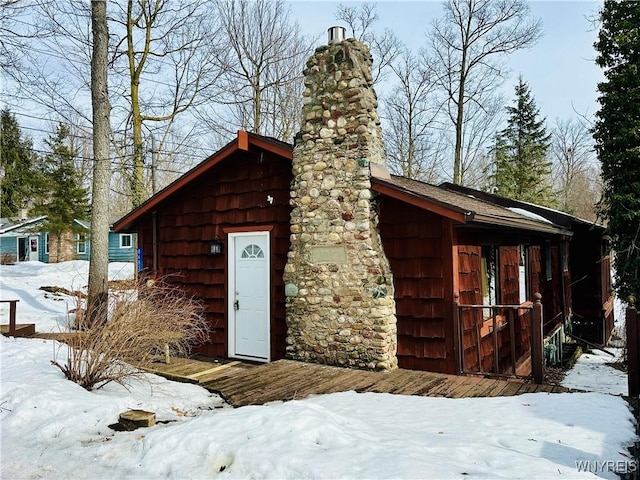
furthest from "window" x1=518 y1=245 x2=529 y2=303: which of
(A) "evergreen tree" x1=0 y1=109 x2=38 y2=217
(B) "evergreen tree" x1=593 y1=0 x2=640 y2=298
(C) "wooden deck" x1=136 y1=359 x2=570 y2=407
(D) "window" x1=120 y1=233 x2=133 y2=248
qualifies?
(A) "evergreen tree" x1=0 y1=109 x2=38 y2=217

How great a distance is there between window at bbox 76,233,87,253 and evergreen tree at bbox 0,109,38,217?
3.43 meters

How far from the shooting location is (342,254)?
643cm

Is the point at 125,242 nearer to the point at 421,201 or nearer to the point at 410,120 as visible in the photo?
the point at 410,120

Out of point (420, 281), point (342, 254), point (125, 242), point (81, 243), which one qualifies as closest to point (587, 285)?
point (420, 281)

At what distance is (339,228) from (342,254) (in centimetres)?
37

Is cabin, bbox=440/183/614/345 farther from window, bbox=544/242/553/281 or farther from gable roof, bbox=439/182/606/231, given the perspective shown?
window, bbox=544/242/553/281

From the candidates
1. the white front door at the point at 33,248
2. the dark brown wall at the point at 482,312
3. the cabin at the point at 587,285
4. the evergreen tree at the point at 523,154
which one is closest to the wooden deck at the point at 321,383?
the dark brown wall at the point at 482,312

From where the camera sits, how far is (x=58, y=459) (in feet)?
12.1

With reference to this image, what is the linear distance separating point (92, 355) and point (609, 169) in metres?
12.1

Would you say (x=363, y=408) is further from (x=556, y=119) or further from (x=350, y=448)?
(x=556, y=119)

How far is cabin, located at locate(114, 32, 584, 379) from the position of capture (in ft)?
20.0

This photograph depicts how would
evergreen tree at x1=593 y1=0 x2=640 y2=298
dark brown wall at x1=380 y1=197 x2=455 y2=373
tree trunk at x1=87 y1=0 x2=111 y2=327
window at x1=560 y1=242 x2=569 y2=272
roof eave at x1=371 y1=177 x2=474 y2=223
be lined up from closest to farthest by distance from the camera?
roof eave at x1=371 y1=177 x2=474 y2=223 < dark brown wall at x1=380 y1=197 x2=455 y2=373 < tree trunk at x1=87 y1=0 x2=111 y2=327 < evergreen tree at x1=593 y1=0 x2=640 y2=298 < window at x1=560 y1=242 x2=569 y2=272

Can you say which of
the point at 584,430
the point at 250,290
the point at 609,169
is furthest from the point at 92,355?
the point at 609,169

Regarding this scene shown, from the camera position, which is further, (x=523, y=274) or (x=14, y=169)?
(x=14, y=169)
